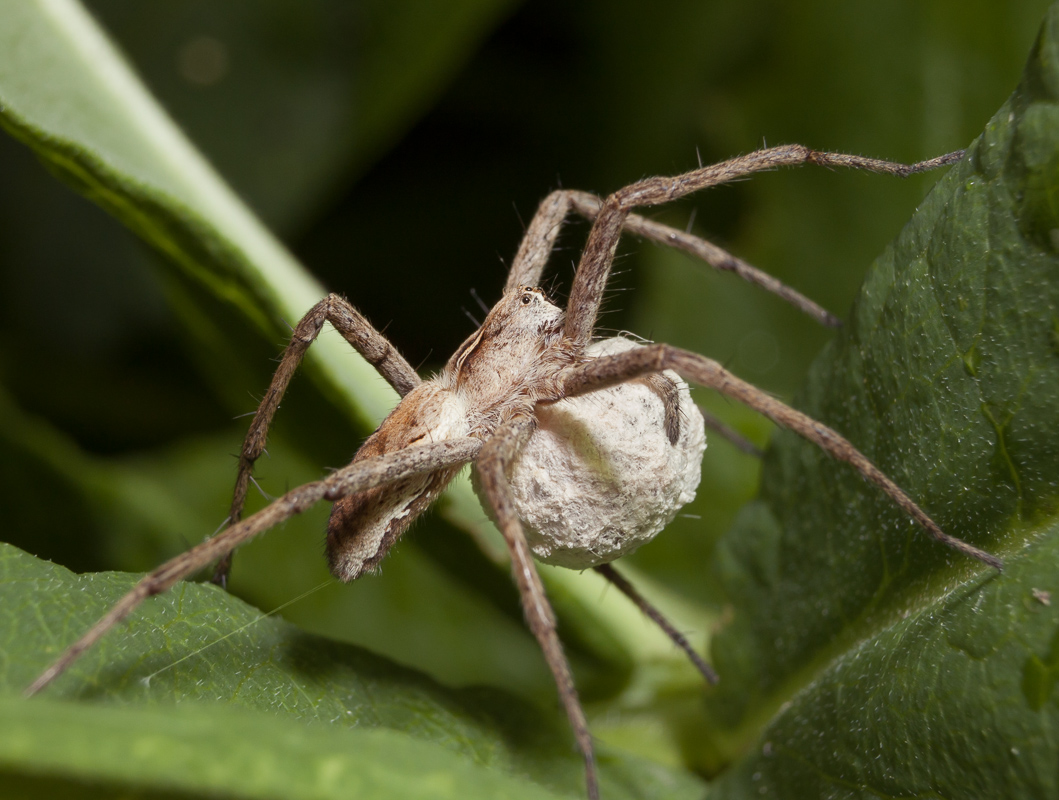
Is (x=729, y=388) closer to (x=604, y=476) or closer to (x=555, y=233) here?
(x=604, y=476)

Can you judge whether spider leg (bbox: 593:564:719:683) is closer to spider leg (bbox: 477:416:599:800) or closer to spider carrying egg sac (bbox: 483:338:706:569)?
spider carrying egg sac (bbox: 483:338:706:569)

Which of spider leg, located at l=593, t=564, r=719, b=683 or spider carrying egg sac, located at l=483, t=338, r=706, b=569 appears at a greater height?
spider carrying egg sac, located at l=483, t=338, r=706, b=569

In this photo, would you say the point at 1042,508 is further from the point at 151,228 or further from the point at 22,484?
the point at 22,484

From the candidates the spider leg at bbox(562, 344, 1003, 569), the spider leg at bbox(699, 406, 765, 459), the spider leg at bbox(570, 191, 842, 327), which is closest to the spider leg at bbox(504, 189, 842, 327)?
the spider leg at bbox(570, 191, 842, 327)

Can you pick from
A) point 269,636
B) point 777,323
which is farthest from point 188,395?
point 777,323

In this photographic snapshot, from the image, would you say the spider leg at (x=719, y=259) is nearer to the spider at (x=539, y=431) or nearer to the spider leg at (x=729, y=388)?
the spider at (x=539, y=431)

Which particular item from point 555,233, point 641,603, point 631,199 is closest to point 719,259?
point 631,199
